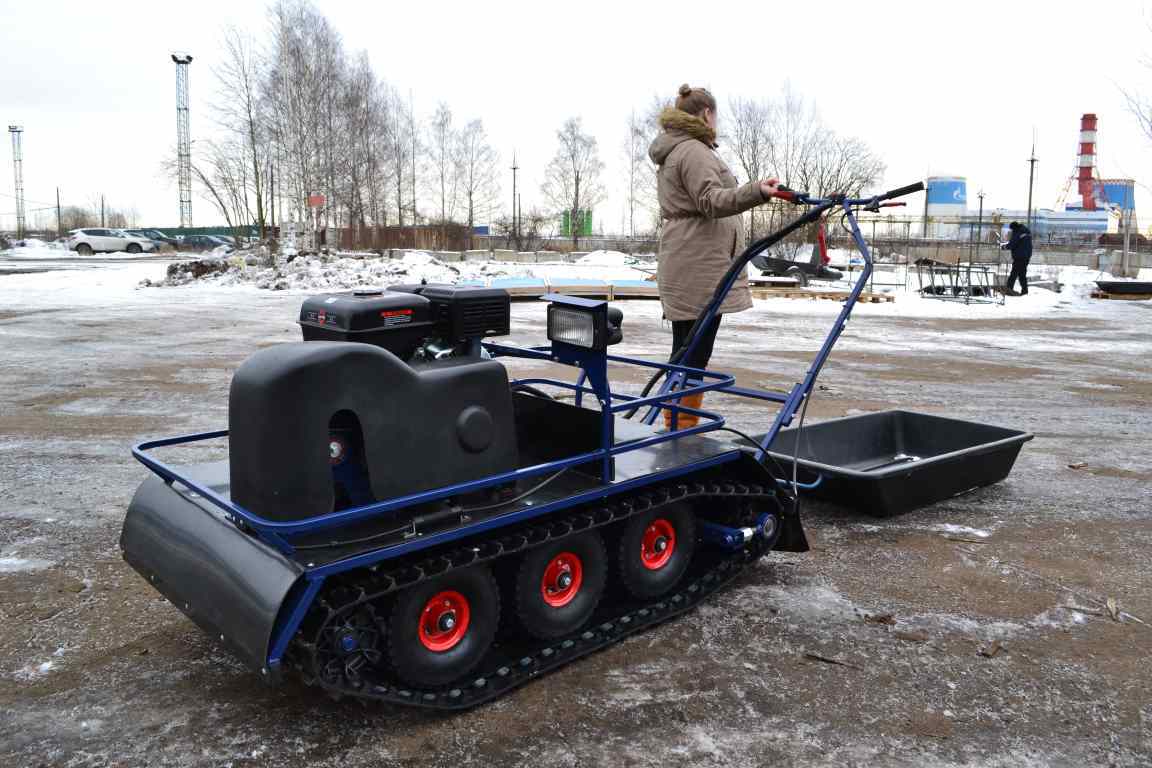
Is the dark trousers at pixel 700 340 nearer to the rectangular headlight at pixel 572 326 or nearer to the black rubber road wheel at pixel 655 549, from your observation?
the black rubber road wheel at pixel 655 549

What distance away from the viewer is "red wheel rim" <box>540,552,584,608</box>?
3.11 metres

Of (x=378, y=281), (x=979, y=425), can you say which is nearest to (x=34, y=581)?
(x=979, y=425)

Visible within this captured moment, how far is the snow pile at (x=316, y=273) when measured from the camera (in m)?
21.2

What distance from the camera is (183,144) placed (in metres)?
40.8

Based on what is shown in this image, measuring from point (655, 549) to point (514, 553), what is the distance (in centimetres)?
71

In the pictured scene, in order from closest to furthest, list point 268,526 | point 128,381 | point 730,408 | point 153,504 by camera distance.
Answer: point 268,526
point 153,504
point 730,408
point 128,381

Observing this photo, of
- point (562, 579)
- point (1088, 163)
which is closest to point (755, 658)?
point (562, 579)

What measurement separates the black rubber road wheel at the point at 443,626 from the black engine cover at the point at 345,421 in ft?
0.98

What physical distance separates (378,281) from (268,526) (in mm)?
19131

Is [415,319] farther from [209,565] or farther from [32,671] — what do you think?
[32,671]

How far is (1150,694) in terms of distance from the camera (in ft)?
9.52

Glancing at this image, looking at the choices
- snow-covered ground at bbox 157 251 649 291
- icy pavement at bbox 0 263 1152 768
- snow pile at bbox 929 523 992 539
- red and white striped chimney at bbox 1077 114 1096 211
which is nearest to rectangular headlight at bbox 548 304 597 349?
icy pavement at bbox 0 263 1152 768

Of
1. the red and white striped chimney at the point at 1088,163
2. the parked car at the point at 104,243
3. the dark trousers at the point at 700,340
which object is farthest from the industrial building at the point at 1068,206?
the dark trousers at the point at 700,340

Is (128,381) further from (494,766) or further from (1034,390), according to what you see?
(1034,390)
